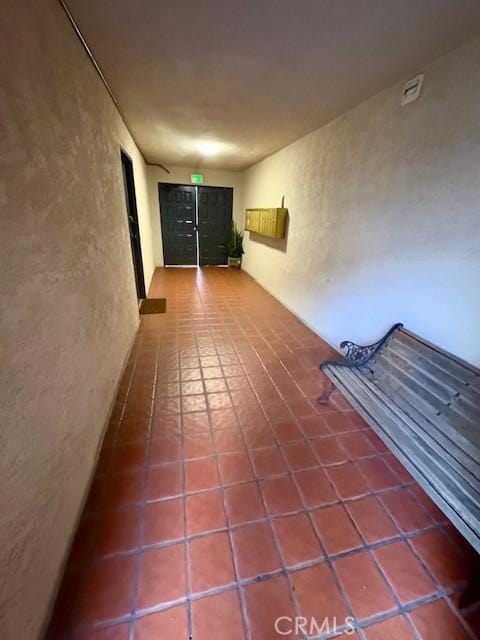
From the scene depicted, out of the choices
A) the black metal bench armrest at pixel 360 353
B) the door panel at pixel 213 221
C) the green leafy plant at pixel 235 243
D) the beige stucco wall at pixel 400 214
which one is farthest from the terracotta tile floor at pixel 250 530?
the door panel at pixel 213 221

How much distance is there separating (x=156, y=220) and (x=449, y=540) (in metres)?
6.32

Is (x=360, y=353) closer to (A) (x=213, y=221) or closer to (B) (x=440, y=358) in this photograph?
(B) (x=440, y=358)

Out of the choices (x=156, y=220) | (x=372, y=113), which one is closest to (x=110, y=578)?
(x=372, y=113)

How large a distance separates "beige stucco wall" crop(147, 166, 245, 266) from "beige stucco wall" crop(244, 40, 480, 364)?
9.70 ft

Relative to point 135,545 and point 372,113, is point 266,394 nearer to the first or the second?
point 135,545

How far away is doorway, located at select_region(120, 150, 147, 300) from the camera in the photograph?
3274mm

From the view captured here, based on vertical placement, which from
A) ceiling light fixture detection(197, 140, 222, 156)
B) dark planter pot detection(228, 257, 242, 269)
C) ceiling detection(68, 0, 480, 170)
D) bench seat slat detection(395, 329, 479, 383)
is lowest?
dark planter pot detection(228, 257, 242, 269)

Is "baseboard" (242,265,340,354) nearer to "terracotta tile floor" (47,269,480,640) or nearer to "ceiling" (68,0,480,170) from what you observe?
"terracotta tile floor" (47,269,480,640)

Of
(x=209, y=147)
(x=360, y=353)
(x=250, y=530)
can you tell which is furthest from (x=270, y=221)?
(x=250, y=530)

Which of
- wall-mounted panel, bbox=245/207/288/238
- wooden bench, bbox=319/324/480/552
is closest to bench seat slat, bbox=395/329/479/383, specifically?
wooden bench, bbox=319/324/480/552

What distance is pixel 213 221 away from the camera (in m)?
6.17

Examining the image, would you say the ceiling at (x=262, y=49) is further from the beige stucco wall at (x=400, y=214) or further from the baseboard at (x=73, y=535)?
the baseboard at (x=73, y=535)

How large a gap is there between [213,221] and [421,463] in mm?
5983

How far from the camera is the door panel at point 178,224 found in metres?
5.78
